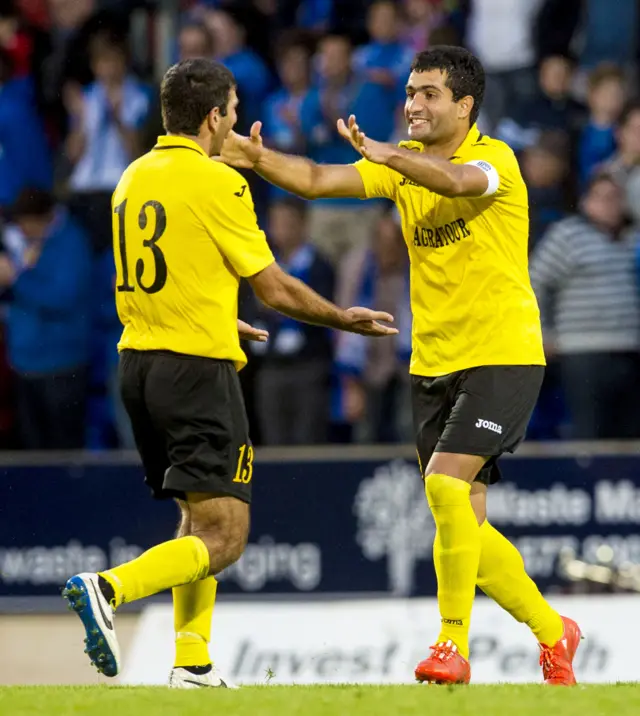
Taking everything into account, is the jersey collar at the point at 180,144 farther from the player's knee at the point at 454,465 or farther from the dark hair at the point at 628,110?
the dark hair at the point at 628,110

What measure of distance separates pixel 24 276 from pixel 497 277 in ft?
18.0

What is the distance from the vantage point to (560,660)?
19.1ft

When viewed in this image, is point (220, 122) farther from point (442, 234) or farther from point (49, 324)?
point (49, 324)

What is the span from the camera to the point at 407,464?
9.21 m

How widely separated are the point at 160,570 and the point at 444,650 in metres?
1.03

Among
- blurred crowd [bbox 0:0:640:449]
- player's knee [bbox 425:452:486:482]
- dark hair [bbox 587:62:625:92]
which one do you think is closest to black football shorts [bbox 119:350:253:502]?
player's knee [bbox 425:452:486:482]

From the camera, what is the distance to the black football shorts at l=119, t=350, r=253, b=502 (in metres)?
5.40

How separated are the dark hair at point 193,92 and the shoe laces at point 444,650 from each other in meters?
1.99

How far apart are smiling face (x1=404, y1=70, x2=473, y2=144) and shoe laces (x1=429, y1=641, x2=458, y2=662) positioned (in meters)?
1.82

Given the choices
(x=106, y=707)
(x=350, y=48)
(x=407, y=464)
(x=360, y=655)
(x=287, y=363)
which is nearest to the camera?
(x=106, y=707)

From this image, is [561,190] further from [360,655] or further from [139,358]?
[139,358]

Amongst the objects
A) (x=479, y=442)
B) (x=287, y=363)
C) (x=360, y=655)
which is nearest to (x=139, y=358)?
(x=479, y=442)

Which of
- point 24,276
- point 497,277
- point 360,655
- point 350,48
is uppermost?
point 350,48

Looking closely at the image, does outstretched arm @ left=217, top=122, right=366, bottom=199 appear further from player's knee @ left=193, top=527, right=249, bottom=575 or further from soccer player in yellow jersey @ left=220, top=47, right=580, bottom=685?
player's knee @ left=193, top=527, right=249, bottom=575
